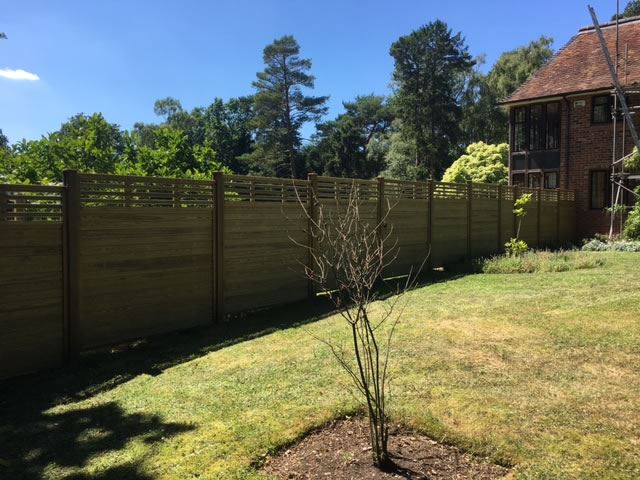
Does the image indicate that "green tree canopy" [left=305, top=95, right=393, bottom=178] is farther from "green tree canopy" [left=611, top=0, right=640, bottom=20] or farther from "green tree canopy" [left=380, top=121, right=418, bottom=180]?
"green tree canopy" [left=611, top=0, right=640, bottom=20]

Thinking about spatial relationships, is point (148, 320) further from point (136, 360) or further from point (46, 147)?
point (46, 147)

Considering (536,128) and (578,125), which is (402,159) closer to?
(536,128)

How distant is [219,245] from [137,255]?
4.02 feet

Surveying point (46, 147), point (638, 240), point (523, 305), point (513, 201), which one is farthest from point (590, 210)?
point (46, 147)

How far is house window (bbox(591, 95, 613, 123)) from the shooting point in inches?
736

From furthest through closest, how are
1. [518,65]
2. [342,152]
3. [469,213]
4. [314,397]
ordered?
[342,152] < [518,65] < [469,213] < [314,397]

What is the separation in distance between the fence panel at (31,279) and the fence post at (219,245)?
206cm

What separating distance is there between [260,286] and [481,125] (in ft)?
136

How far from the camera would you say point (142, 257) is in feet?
20.2

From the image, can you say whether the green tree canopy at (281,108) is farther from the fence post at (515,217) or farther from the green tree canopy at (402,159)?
the fence post at (515,217)

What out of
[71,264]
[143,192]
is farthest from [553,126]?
[71,264]

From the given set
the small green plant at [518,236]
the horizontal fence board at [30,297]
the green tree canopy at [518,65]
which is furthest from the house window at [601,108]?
the green tree canopy at [518,65]

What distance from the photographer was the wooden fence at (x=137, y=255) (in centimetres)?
515

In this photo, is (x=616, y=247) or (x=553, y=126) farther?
(x=553, y=126)
